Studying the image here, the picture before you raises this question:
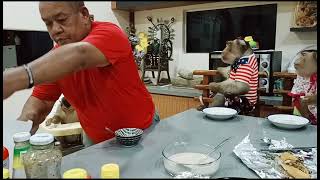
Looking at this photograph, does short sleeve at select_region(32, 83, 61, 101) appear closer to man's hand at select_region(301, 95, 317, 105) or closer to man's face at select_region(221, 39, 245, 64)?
man's hand at select_region(301, 95, 317, 105)

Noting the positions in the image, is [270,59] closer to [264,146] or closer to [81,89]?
[264,146]

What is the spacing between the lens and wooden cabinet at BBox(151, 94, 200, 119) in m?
2.54

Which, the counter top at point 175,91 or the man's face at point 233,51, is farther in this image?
the counter top at point 175,91

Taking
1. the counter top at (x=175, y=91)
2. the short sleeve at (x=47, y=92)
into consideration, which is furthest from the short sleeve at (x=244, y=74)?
the short sleeve at (x=47, y=92)

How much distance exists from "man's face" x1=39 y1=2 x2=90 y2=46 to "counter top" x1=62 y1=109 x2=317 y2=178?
0.27m

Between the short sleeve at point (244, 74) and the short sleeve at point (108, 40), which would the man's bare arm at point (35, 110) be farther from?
the short sleeve at point (244, 74)

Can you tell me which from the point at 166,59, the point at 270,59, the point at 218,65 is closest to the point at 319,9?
the point at 270,59

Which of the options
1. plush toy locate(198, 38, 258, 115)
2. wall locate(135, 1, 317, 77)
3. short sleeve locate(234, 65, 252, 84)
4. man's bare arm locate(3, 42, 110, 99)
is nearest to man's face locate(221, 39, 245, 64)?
plush toy locate(198, 38, 258, 115)

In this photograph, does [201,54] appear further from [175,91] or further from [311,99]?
[311,99]

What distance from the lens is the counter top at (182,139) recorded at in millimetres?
743

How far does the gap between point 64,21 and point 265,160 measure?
66cm

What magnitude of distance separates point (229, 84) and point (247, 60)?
0.20 metres

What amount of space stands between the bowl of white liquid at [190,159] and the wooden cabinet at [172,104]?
1619 mm

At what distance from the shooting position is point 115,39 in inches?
28.3
